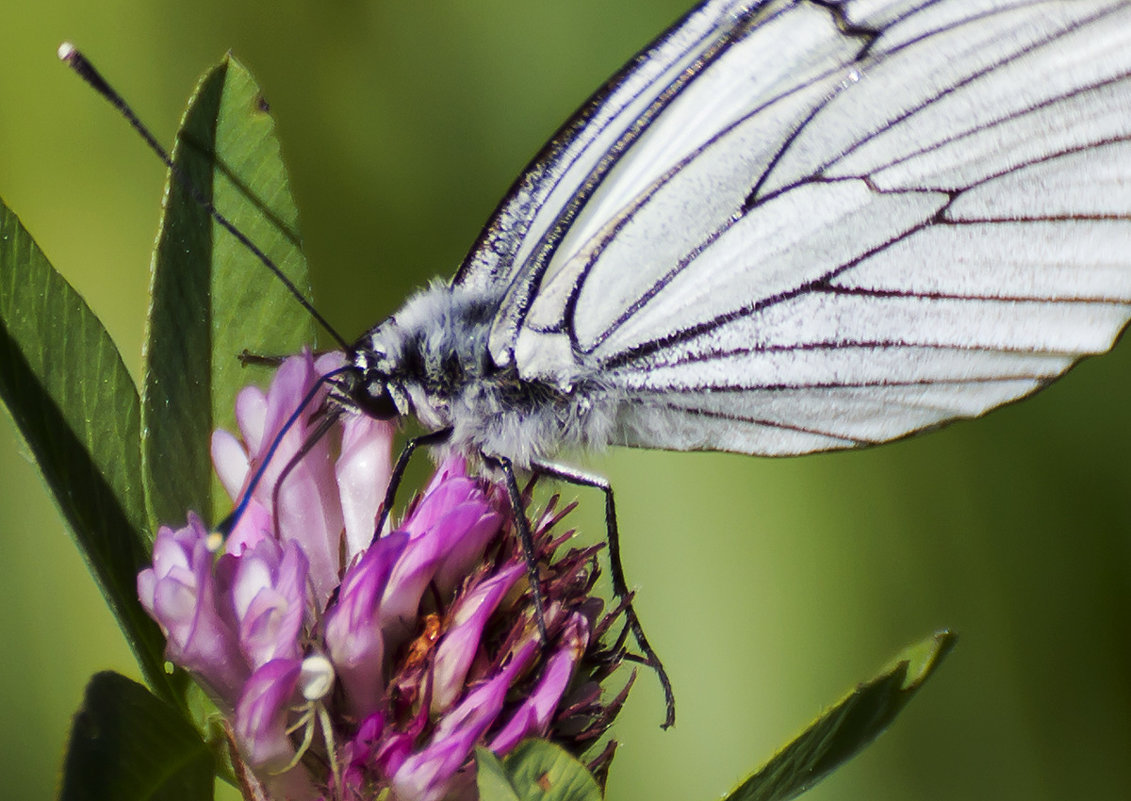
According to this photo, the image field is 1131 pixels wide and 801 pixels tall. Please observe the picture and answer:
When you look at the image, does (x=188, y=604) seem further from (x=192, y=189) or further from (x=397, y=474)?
(x=192, y=189)

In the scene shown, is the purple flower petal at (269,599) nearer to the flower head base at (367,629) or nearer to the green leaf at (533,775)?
the flower head base at (367,629)

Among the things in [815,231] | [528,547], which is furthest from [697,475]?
[528,547]

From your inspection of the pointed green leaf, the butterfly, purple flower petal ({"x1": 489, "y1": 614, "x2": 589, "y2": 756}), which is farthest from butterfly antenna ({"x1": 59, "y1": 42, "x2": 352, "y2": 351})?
the pointed green leaf

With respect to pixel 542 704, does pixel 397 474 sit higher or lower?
higher

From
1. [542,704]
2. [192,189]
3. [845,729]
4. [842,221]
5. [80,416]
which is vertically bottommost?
[845,729]

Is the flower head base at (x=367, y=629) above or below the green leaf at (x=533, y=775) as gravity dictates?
above

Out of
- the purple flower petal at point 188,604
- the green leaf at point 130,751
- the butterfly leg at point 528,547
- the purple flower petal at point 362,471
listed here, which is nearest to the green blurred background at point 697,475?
the purple flower petal at point 362,471

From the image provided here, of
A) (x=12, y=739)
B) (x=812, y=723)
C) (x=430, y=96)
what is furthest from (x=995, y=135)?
(x=12, y=739)
